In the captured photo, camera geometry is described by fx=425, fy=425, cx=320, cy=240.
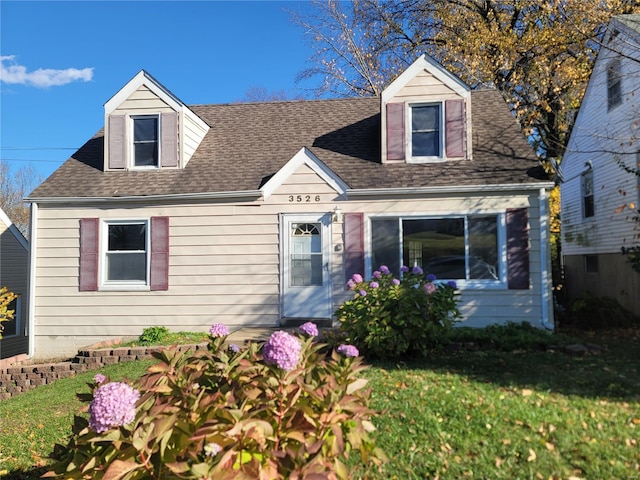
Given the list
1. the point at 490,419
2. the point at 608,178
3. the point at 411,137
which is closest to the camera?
the point at 490,419

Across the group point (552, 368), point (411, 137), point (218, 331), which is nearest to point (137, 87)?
point (411, 137)

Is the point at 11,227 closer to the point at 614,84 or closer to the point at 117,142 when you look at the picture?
the point at 117,142

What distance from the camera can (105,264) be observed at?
948cm

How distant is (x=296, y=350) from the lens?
2055 millimetres

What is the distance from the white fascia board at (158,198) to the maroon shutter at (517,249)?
17.1 ft

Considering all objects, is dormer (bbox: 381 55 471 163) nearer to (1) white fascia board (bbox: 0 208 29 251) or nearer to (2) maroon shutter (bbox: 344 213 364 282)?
(2) maroon shutter (bbox: 344 213 364 282)

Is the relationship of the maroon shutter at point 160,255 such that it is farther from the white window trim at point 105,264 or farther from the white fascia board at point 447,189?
the white fascia board at point 447,189

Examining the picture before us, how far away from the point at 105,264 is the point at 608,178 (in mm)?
13456

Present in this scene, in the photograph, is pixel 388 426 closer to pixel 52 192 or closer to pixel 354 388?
pixel 354 388

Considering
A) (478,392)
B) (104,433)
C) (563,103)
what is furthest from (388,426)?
(563,103)

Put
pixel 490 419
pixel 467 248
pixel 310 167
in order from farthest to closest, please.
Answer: pixel 310 167
pixel 467 248
pixel 490 419

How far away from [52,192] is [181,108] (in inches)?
136

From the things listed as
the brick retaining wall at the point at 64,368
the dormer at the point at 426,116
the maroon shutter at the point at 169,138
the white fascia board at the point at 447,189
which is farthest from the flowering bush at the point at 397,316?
the maroon shutter at the point at 169,138

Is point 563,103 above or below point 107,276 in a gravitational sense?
above
